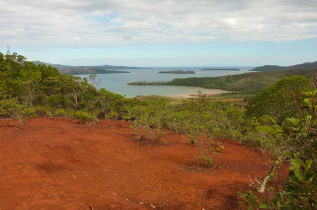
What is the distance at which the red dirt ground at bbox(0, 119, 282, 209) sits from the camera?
4.51 m

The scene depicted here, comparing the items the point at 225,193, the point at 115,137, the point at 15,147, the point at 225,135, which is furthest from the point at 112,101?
the point at 225,193

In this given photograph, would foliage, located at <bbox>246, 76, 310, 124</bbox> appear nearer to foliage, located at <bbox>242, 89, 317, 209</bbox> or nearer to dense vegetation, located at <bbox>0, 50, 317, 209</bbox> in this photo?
dense vegetation, located at <bbox>0, 50, 317, 209</bbox>

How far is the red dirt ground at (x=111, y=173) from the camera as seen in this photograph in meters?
4.51

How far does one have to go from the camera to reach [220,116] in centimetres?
1408

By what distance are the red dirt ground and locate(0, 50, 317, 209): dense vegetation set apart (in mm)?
670

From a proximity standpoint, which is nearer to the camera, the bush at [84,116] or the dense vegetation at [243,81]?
the bush at [84,116]

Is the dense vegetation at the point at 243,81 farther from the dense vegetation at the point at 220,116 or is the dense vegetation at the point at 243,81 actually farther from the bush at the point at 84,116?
the bush at the point at 84,116

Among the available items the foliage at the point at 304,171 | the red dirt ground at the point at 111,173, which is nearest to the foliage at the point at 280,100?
the red dirt ground at the point at 111,173

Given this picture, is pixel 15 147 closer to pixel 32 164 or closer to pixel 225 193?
pixel 32 164

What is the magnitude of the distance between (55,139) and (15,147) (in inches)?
57.9

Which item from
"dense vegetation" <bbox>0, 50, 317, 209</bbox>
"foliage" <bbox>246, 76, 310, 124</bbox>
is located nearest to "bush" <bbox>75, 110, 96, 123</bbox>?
"dense vegetation" <bbox>0, 50, 317, 209</bbox>

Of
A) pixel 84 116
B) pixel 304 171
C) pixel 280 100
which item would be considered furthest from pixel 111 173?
pixel 280 100

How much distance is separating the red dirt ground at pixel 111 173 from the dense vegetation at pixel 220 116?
670mm

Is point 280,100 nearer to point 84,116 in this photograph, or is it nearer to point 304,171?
point 304,171
